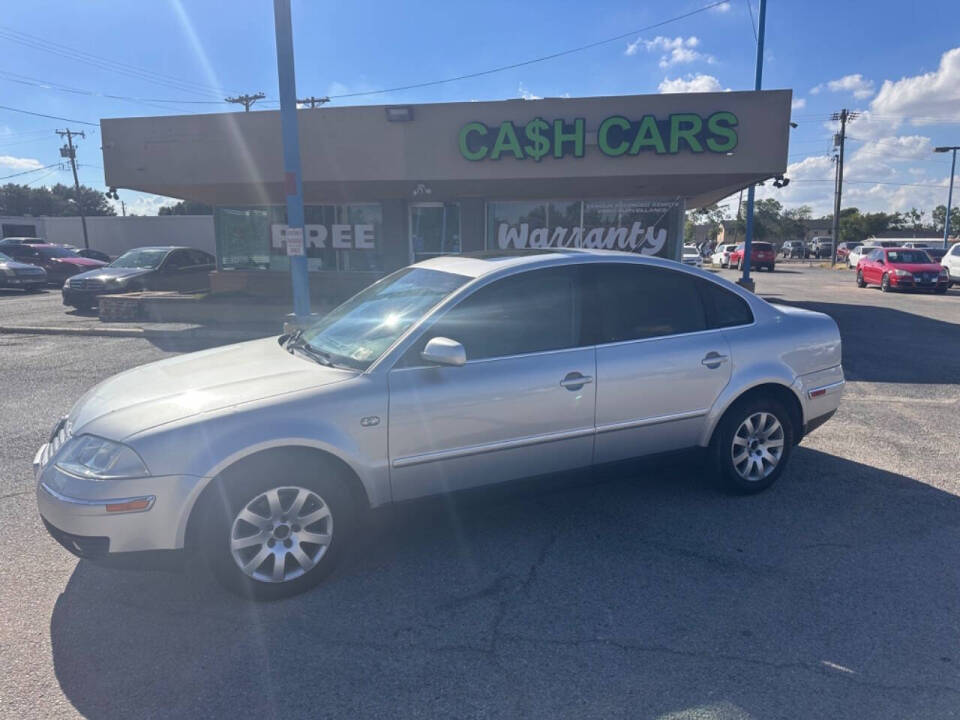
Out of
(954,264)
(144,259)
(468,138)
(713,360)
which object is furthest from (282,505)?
(954,264)

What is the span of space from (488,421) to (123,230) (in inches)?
1964

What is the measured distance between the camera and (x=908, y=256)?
22781 millimetres

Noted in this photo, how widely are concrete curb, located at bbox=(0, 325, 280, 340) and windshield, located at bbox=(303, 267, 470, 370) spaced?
7.71 m

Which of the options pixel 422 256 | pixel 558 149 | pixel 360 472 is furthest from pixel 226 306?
pixel 360 472

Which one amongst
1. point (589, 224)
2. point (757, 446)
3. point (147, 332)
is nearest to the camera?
point (757, 446)

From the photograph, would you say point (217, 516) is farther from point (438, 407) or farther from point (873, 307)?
point (873, 307)

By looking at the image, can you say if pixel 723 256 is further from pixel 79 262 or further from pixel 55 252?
pixel 55 252

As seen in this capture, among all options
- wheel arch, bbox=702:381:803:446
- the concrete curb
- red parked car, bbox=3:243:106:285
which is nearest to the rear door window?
wheel arch, bbox=702:381:803:446

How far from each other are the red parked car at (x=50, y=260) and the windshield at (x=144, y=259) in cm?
972

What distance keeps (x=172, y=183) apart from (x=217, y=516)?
40.4ft

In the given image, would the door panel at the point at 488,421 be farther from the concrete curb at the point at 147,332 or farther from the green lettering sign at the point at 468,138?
the green lettering sign at the point at 468,138

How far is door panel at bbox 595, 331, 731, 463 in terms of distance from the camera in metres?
3.90

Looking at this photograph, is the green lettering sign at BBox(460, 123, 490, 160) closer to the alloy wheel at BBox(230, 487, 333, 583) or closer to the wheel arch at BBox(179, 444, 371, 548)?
the wheel arch at BBox(179, 444, 371, 548)

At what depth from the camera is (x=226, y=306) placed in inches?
523
